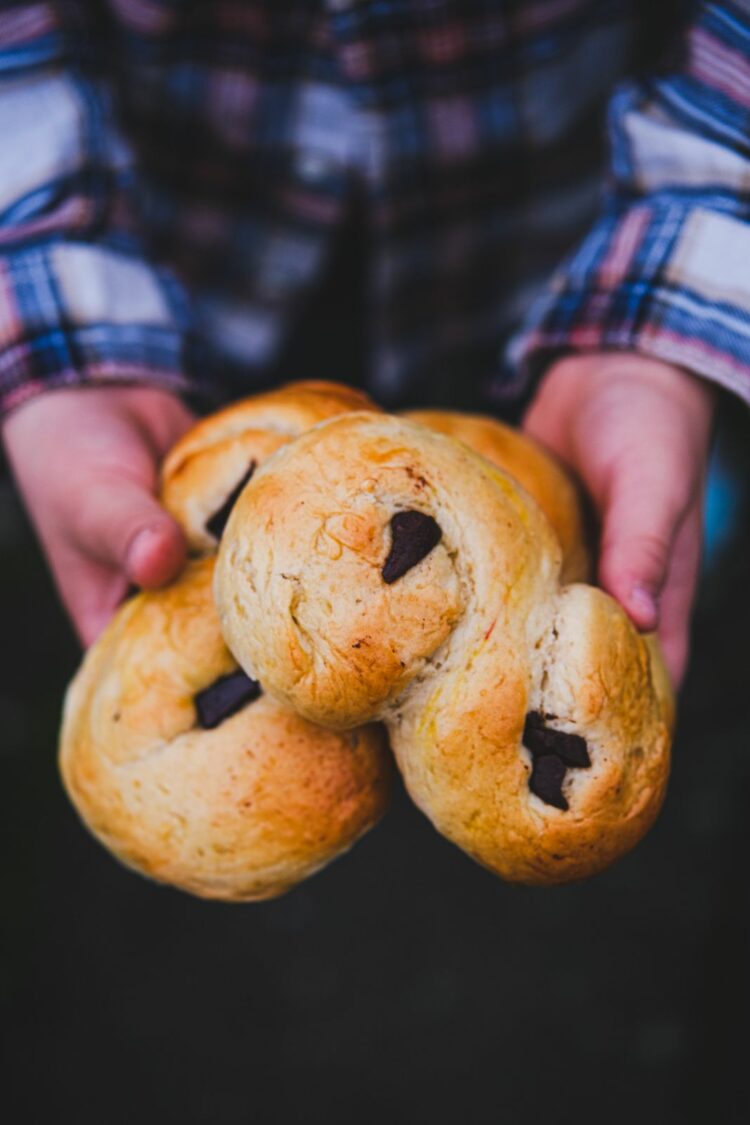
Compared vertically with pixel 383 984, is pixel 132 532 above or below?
above

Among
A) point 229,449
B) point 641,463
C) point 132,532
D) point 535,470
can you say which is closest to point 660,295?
point 641,463

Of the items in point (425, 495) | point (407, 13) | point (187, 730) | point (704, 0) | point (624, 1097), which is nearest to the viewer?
point (425, 495)

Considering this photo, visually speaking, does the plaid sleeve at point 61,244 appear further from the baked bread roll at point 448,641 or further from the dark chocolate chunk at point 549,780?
the dark chocolate chunk at point 549,780

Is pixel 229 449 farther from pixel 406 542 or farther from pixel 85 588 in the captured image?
pixel 85 588

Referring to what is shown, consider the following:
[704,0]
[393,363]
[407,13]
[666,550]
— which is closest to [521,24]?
[407,13]

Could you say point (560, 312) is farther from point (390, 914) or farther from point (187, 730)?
point (390, 914)

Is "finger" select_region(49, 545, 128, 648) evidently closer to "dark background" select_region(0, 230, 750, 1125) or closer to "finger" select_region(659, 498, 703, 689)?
"finger" select_region(659, 498, 703, 689)
